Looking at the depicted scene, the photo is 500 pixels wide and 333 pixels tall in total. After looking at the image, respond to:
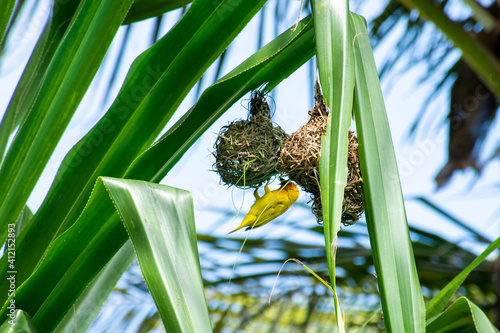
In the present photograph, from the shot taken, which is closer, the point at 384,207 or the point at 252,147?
the point at 384,207

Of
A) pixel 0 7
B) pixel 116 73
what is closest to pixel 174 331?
Answer: pixel 0 7

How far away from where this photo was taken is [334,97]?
502 millimetres

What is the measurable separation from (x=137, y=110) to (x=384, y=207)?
0.33m

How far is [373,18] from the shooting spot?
2418mm

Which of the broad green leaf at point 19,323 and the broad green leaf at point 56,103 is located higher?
the broad green leaf at point 56,103

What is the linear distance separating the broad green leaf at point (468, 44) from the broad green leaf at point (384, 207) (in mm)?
1410

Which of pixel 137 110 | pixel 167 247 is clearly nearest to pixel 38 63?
pixel 137 110

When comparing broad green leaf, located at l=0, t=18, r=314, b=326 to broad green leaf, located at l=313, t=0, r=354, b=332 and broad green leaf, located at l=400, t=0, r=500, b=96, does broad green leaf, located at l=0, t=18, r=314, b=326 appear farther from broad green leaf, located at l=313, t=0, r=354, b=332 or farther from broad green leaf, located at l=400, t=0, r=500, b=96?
broad green leaf, located at l=400, t=0, r=500, b=96

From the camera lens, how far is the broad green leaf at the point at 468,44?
1.83m

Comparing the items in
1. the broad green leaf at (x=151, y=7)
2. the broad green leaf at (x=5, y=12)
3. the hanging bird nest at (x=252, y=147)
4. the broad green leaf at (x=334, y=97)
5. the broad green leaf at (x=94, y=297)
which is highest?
the broad green leaf at (x=151, y=7)

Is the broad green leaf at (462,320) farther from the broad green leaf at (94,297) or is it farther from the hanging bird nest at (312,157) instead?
the broad green leaf at (94,297)

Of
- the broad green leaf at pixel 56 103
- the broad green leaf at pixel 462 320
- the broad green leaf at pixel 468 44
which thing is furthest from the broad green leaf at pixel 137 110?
the broad green leaf at pixel 468 44

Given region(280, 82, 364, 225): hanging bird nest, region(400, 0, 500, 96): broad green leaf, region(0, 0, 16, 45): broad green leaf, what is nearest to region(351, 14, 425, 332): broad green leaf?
region(280, 82, 364, 225): hanging bird nest

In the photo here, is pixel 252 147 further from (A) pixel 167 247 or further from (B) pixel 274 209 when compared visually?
(A) pixel 167 247
